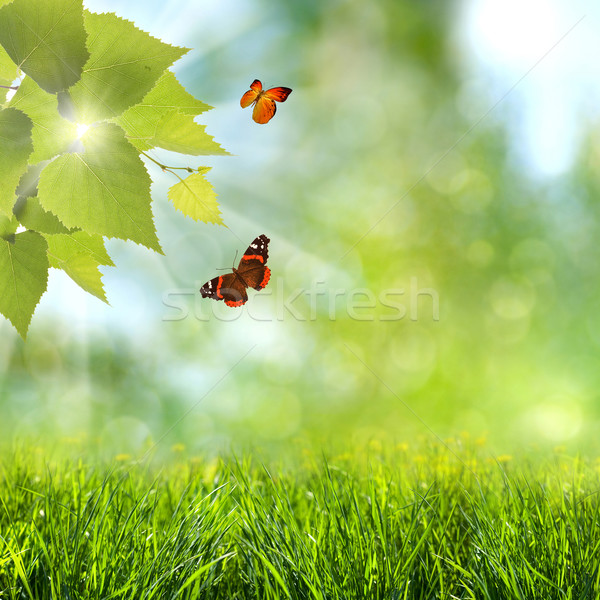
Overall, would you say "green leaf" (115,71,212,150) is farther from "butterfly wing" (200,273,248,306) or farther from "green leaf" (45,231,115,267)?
"butterfly wing" (200,273,248,306)

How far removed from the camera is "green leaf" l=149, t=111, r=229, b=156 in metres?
0.79

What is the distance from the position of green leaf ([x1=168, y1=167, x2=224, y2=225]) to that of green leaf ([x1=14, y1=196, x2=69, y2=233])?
0.63 ft

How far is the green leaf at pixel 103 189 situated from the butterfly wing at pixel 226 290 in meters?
1.24

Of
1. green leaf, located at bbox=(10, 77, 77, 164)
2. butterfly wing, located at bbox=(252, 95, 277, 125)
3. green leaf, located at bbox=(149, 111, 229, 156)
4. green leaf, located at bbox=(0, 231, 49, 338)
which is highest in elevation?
butterfly wing, located at bbox=(252, 95, 277, 125)

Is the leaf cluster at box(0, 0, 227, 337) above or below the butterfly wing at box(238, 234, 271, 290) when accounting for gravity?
below

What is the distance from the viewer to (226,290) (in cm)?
209

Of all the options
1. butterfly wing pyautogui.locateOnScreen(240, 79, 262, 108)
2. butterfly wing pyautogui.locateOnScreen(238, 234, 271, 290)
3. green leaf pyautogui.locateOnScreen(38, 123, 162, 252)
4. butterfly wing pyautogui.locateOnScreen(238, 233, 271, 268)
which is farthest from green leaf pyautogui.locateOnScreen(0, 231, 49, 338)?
butterfly wing pyautogui.locateOnScreen(238, 234, 271, 290)

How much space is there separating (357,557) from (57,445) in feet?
6.18

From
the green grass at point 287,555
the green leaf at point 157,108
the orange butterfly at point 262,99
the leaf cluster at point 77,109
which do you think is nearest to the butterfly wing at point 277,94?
the orange butterfly at point 262,99

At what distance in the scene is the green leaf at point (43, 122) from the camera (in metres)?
0.71

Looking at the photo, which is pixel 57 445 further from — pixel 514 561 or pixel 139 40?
pixel 139 40

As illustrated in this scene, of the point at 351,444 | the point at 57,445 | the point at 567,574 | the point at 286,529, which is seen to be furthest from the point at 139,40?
the point at 57,445

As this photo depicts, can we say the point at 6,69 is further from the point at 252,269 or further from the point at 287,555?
the point at 252,269

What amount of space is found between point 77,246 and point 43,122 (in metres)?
0.28
